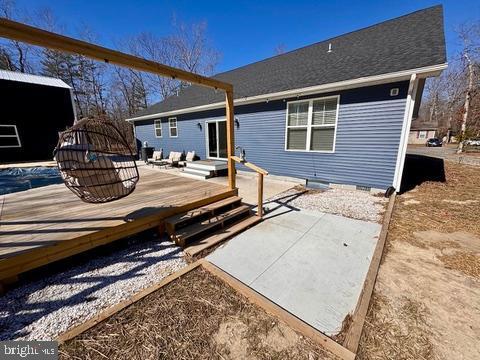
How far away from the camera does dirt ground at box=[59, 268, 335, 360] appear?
153 centimetres

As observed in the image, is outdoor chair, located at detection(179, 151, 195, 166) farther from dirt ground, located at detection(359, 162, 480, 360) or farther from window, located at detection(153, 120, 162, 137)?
dirt ground, located at detection(359, 162, 480, 360)

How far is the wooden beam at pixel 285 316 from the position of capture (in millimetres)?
1521

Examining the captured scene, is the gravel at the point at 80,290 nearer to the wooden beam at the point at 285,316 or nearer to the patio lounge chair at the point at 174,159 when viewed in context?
the wooden beam at the point at 285,316

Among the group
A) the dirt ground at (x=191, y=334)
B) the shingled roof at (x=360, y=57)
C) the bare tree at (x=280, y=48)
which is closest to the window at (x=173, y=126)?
the shingled roof at (x=360, y=57)

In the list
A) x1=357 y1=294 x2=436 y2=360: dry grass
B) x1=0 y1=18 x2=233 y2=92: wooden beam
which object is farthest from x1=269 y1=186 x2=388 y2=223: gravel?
x1=0 y1=18 x2=233 y2=92: wooden beam

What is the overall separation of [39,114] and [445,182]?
60.6 ft

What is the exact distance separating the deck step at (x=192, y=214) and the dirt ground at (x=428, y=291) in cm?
240

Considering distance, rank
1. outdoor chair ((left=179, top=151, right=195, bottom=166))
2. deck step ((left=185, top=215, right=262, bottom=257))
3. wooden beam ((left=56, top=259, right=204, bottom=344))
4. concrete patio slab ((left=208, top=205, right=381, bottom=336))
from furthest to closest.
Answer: outdoor chair ((left=179, top=151, right=195, bottom=166))
deck step ((left=185, top=215, right=262, bottom=257))
concrete patio slab ((left=208, top=205, right=381, bottom=336))
wooden beam ((left=56, top=259, right=204, bottom=344))

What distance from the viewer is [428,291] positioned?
6.95ft

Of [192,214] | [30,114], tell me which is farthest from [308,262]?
[30,114]

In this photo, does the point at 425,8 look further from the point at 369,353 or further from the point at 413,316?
the point at 369,353

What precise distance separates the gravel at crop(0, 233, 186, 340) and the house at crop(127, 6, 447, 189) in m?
4.92

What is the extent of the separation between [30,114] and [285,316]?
51.2 feet

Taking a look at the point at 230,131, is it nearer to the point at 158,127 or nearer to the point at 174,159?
the point at 174,159
